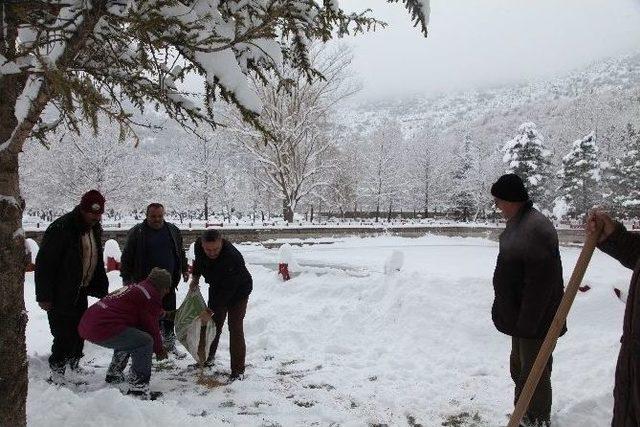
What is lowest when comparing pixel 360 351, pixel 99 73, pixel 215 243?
pixel 360 351

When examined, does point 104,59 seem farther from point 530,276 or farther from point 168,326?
point 168,326

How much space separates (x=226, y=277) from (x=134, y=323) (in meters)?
1.08

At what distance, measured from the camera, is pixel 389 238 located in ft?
89.9

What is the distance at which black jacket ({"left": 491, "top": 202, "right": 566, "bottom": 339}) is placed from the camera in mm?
3508

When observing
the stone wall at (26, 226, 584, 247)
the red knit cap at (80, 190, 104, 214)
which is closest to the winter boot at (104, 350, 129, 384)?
the red knit cap at (80, 190, 104, 214)

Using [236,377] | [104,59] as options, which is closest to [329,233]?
[236,377]

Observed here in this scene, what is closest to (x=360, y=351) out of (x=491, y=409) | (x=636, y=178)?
(x=491, y=409)

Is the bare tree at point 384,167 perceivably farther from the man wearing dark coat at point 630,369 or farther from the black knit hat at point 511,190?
the man wearing dark coat at point 630,369

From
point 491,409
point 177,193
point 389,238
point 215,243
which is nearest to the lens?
point 491,409

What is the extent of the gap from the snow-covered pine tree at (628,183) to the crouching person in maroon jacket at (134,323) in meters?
34.3

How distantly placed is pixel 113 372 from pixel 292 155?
76.6ft

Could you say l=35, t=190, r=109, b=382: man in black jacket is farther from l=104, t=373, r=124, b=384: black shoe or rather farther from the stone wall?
the stone wall

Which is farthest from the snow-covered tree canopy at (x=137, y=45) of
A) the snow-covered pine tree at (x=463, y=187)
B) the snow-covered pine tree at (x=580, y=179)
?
the snow-covered pine tree at (x=463, y=187)

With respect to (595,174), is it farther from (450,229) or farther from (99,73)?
(99,73)
